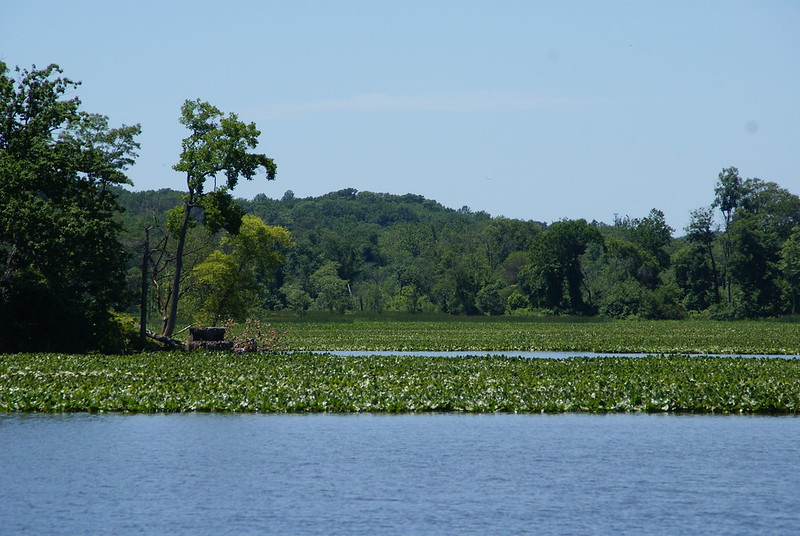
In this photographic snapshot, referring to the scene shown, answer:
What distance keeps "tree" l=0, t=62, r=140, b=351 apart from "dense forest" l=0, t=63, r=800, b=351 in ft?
0.23

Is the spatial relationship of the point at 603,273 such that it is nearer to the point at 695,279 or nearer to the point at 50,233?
the point at 695,279

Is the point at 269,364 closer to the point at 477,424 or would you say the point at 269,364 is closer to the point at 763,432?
the point at 477,424

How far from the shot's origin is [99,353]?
146 feet

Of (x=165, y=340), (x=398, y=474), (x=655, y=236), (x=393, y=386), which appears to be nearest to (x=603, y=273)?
(x=655, y=236)

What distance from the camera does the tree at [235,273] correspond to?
68500 millimetres

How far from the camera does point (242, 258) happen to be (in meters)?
71.2

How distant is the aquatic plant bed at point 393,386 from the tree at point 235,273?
1179 inches

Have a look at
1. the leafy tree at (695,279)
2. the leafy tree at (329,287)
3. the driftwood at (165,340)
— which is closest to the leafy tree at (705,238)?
the leafy tree at (695,279)

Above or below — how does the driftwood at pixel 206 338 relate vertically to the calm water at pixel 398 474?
above

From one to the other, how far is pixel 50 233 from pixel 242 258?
88.3 ft

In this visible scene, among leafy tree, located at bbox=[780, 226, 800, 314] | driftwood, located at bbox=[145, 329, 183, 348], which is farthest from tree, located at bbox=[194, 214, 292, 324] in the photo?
leafy tree, located at bbox=[780, 226, 800, 314]

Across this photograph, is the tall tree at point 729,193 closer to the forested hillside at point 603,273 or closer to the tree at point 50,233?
the forested hillside at point 603,273

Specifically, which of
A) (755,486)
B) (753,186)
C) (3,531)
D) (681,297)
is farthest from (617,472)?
(753,186)

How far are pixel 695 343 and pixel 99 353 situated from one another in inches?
1492
